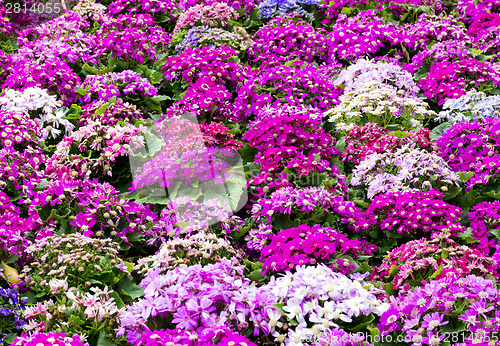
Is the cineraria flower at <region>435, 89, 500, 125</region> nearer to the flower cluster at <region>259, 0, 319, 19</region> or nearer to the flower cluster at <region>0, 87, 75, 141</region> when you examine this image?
the flower cluster at <region>259, 0, 319, 19</region>

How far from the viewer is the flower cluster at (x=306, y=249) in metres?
4.20

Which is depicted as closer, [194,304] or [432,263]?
[194,304]

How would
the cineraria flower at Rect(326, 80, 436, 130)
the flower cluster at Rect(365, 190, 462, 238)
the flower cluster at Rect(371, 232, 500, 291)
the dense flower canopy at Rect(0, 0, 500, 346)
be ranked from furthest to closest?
the cineraria flower at Rect(326, 80, 436, 130) < the flower cluster at Rect(365, 190, 462, 238) < the flower cluster at Rect(371, 232, 500, 291) < the dense flower canopy at Rect(0, 0, 500, 346)

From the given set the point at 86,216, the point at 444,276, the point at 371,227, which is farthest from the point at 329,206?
the point at 86,216

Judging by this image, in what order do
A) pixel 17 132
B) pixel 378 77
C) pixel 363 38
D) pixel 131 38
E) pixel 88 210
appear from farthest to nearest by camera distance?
pixel 363 38 → pixel 131 38 → pixel 378 77 → pixel 17 132 → pixel 88 210

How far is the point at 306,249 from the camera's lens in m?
4.21

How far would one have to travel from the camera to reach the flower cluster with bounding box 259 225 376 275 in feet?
13.8

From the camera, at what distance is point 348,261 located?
4387mm

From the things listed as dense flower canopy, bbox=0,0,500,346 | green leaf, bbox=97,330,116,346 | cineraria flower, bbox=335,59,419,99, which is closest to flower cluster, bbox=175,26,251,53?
dense flower canopy, bbox=0,0,500,346

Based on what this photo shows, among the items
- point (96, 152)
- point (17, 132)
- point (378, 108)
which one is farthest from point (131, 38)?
point (378, 108)

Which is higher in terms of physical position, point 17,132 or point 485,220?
point 17,132

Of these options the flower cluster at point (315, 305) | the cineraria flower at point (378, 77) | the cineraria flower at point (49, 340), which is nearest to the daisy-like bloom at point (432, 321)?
the flower cluster at point (315, 305)

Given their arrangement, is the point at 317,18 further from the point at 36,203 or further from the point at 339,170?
the point at 36,203

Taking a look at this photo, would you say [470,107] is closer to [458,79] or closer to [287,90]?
[458,79]
